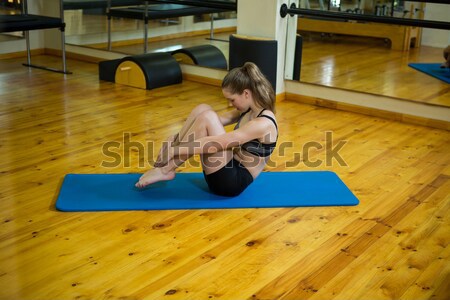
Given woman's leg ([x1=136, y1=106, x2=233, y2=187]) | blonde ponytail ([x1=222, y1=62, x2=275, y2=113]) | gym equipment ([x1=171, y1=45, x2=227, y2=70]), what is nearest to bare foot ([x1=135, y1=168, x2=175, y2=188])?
woman's leg ([x1=136, y1=106, x2=233, y2=187])

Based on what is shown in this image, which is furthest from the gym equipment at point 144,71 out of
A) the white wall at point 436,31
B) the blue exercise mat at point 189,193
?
the white wall at point 436,31

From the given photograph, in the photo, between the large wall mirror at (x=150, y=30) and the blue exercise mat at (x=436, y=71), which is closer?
the blue exercise mat at (x=436, y=71)

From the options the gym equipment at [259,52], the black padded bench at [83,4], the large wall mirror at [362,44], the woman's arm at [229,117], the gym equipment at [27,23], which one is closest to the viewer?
the woman's arm at [229,117]

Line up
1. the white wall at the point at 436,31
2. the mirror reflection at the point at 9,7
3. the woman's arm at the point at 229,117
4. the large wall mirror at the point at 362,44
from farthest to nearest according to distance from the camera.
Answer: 1. the mirror reflection at the point at 9,7
2. the large wall mirror at the point at 362,44
3. the white wall at the point at 436,31
4. the woman's arm at the point at 229,117

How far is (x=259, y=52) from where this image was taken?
13.4 ft

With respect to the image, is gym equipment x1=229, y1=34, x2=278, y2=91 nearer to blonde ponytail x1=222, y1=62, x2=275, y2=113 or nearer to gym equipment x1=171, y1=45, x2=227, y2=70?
gym equipment x1=171, y1=45, x2=227, y2=70

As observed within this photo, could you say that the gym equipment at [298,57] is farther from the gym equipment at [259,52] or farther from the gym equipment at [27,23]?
the gym equipment at [27,23]

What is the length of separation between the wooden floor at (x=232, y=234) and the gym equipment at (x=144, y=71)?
0.96 meters

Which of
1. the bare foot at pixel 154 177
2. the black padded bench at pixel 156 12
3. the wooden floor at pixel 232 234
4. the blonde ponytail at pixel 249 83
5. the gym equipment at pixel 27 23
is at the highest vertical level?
the black padded bench at pixel 156 12

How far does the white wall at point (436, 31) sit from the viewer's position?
365 centimetres

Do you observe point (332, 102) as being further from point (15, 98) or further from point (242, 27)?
point (15, 98)

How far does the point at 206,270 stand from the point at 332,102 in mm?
2433

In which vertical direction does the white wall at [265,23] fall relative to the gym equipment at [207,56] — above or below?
above

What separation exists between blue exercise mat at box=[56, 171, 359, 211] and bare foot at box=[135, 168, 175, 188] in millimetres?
58
